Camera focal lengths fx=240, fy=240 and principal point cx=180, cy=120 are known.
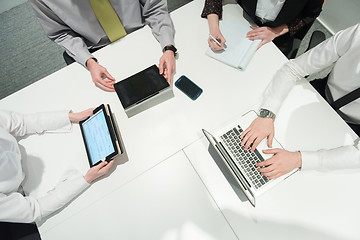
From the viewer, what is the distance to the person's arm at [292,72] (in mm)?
963

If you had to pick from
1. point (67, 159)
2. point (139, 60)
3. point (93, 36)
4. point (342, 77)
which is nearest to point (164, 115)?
point (139, 60)

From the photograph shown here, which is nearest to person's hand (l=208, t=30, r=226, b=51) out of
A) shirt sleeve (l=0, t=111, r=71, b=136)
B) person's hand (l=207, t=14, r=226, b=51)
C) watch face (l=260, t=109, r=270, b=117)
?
person's hand (l=207, t=14, r=226, b=51)

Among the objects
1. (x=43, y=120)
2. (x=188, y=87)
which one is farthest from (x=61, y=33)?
(x=188, y=87)

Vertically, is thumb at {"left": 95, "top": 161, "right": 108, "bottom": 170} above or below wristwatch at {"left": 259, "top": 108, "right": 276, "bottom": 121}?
above

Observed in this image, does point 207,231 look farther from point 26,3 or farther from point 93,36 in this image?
point 26,3

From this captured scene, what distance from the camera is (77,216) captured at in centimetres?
97

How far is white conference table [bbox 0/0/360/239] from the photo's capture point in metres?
0.94

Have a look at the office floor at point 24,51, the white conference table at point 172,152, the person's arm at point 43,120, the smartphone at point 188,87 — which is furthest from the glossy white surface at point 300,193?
the office floor at point 24,51

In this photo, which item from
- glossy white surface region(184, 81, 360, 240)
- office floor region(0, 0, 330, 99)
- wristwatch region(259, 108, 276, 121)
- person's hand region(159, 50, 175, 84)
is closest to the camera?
glossy white surface region(184, 81, 360, 240)

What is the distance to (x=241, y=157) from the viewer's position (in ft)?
3.14

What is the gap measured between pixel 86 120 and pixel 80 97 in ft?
0.58

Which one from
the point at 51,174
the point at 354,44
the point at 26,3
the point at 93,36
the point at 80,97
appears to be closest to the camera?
the point at 354,44

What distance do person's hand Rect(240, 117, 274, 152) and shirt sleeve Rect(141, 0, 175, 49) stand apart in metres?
0.56

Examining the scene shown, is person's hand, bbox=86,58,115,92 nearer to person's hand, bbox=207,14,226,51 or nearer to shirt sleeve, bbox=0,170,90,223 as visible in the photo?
shirt sleeve, bbox=0,170,90,223
